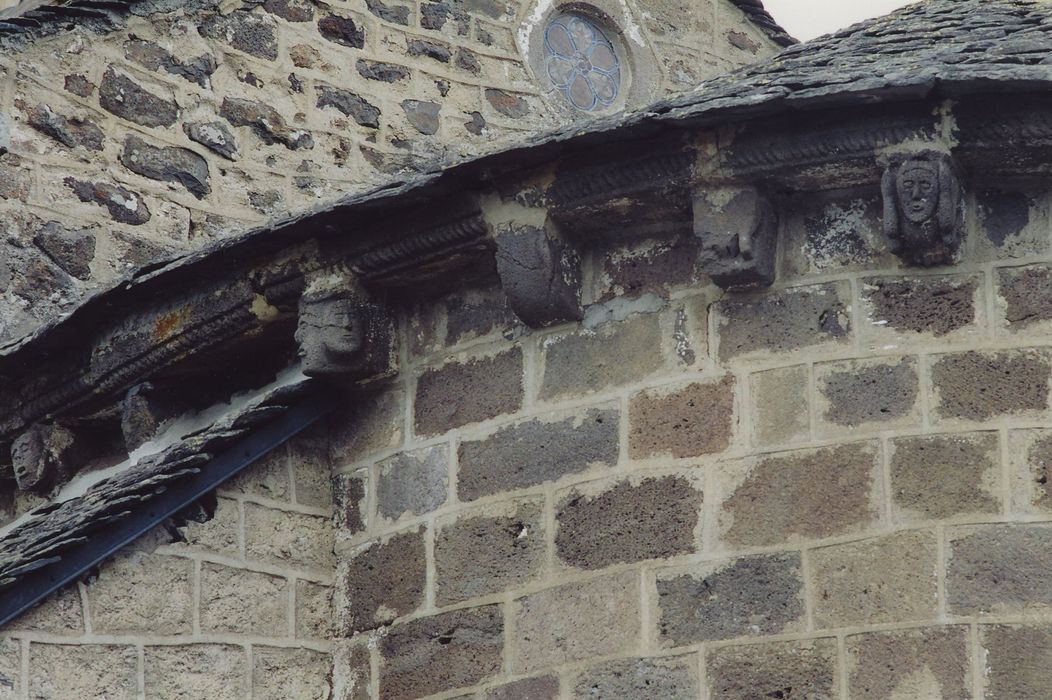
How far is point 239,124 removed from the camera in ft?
33.3

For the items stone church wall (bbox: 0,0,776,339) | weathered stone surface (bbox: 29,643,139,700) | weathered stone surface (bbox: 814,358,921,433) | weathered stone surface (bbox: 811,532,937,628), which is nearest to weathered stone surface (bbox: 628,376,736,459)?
weathered stone surface (bbox: 814,358,921,433)

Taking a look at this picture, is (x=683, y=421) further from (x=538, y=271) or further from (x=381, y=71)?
(x=381, y=71)

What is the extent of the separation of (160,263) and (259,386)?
528mm

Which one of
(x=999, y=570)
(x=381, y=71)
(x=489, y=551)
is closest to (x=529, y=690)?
(x=489, y=551)

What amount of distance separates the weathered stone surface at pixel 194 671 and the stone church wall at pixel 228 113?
79.2 inches

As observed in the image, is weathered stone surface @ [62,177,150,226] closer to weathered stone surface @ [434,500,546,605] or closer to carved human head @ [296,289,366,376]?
carved human head @ [296,289,366,376]

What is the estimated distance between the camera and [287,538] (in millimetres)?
7930

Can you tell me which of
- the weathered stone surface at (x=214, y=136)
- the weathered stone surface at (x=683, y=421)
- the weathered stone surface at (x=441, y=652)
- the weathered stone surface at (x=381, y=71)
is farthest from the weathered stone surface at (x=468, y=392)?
the weathered stone surface at (x=381, y=71)

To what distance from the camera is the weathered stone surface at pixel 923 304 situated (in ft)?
23.0

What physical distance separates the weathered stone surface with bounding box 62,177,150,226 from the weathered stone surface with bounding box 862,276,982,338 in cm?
366

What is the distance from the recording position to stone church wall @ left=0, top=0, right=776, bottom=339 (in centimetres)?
965

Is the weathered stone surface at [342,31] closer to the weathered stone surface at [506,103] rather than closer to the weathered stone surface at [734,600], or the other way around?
the weathered stone surface at [506,103]

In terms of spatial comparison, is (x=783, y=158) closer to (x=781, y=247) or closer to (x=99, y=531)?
(x=781, y=247)

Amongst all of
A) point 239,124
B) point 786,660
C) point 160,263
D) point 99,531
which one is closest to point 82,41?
point 239,124
